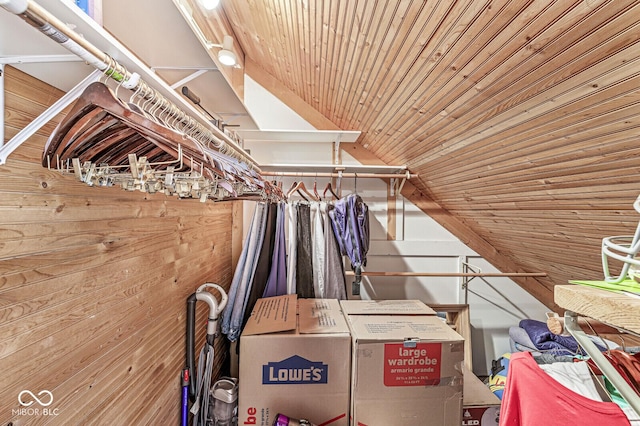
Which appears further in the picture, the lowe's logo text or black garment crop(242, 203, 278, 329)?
black garment crop(242, 203, 278, 329)

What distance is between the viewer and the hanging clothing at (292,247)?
177 cm

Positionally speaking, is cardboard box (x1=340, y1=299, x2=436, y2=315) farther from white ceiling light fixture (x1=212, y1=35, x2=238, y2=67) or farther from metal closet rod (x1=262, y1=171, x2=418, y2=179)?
white ceiling light fixture (x1=212, y1=35, x2=238, y2=67)

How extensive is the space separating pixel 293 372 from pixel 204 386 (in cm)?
54

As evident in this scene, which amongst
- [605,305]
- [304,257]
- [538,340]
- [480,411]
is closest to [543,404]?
[605,305]

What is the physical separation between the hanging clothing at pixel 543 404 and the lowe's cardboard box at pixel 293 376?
683mm

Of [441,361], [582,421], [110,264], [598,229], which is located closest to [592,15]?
[582,421]

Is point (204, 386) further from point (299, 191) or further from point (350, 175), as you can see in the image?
point (350, 175)

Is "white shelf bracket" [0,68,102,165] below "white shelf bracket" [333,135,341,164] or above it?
below

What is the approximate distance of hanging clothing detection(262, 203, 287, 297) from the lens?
175 centimetres

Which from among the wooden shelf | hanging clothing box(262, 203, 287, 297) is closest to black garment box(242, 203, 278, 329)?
hanging clothing box(262, 203, 287, 297)

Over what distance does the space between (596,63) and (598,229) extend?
95cm

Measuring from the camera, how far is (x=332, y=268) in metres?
1.81

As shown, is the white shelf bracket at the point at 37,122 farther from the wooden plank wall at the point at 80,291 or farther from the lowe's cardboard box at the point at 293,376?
Result: the lowe's cardboard box at the point at 293,376

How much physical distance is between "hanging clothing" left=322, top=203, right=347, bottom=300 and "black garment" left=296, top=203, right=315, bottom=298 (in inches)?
4.1
